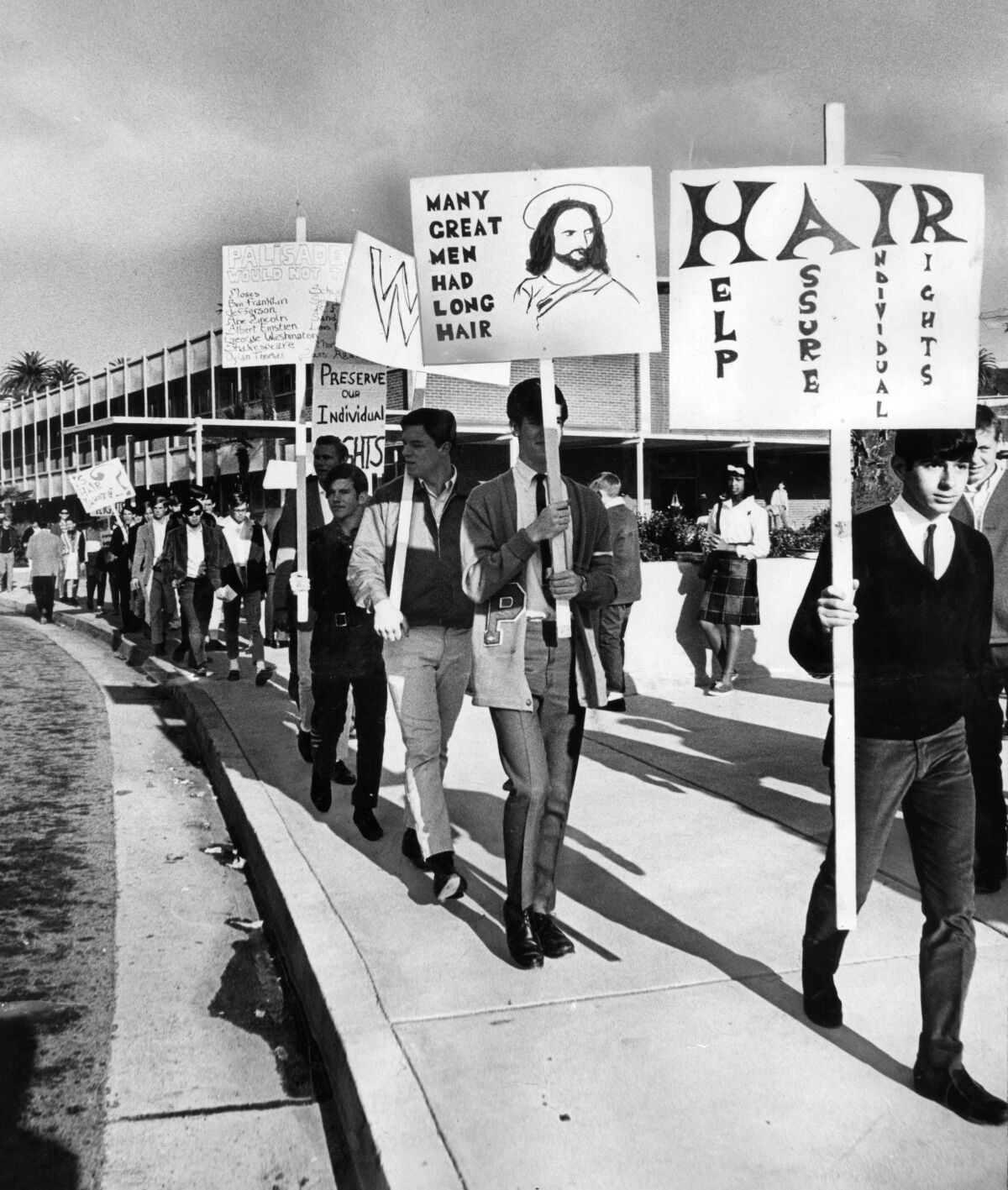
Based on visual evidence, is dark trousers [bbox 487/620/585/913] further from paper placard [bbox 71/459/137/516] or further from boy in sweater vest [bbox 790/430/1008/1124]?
paper placard [bbox 71/459/137/516]

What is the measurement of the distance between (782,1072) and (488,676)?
4.99 ft

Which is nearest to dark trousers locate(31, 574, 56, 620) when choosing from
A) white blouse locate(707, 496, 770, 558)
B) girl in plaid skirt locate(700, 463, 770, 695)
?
girl in plaid skirt locate(700, 463, 770, 695)

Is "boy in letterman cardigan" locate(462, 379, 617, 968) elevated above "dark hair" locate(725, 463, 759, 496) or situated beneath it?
situated beneath

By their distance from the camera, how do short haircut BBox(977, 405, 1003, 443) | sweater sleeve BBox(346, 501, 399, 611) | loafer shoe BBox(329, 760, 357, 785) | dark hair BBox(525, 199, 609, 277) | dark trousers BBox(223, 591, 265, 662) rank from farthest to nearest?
1. dark trousers BBox(223, 591, 265, 662)
2. loafer shoe BBox(329, 760, 357, 785)
3. sweater sleeve BBox(346, 501, 399, 611)
4. short haircut BBox(977, 405, 1003, 443)
5. dark hair BBox(525, 199, 609, 277)

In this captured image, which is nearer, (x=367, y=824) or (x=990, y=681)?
(x=990, y=681)

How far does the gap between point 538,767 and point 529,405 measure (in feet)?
4.11

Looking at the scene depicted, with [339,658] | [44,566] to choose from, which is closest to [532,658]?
[339,658]

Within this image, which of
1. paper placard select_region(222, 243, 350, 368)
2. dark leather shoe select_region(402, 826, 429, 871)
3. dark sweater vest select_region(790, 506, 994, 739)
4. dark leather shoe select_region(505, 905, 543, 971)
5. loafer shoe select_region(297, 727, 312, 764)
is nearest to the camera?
dark sweater vest select_region(790, 506, 994, 739)

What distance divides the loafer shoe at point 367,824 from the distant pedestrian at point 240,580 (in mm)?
5140

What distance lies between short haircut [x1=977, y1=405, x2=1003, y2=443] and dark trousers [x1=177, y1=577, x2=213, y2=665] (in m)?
8.52

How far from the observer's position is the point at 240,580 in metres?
11.8

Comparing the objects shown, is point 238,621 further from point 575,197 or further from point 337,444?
point 575,197

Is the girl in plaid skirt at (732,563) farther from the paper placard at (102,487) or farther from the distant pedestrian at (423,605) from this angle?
the paper placard at (102,487)

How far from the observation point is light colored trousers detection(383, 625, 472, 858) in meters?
4.84
